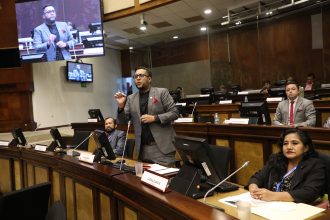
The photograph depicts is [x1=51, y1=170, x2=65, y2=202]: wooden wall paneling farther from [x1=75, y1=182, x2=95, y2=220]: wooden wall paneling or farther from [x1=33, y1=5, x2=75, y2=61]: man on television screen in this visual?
[x1=33, y1=5, x2=75, y2=61]: man on television screen

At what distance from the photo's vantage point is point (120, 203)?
1.88m

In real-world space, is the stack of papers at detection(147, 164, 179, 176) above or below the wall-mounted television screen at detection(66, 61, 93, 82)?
below

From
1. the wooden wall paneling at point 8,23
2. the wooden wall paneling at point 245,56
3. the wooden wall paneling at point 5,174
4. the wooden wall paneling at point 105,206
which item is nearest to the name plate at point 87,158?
the wooden wall paneling at point 105,206

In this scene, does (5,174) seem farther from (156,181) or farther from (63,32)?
(156,181)

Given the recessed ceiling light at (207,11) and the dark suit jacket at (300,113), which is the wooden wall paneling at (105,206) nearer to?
the dark suit jacket at (300,113)

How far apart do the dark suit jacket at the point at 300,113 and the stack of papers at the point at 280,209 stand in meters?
2.14

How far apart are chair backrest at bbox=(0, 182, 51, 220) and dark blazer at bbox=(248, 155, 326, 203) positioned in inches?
A: 49.9

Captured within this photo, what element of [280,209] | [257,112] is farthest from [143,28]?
[280,209]

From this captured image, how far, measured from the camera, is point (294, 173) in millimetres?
1959

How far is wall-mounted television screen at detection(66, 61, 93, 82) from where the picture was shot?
28.5 ft

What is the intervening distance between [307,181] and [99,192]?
1317 millimetres

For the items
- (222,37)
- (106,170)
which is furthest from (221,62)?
(106,170)

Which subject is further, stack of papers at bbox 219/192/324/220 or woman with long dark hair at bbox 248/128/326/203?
woman with long dark hair at bbox 248/128/326/203

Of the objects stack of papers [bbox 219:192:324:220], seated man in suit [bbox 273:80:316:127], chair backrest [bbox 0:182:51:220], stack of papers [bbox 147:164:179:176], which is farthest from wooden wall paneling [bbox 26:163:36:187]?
seated man in suit [bbox 273:80:316:127]
